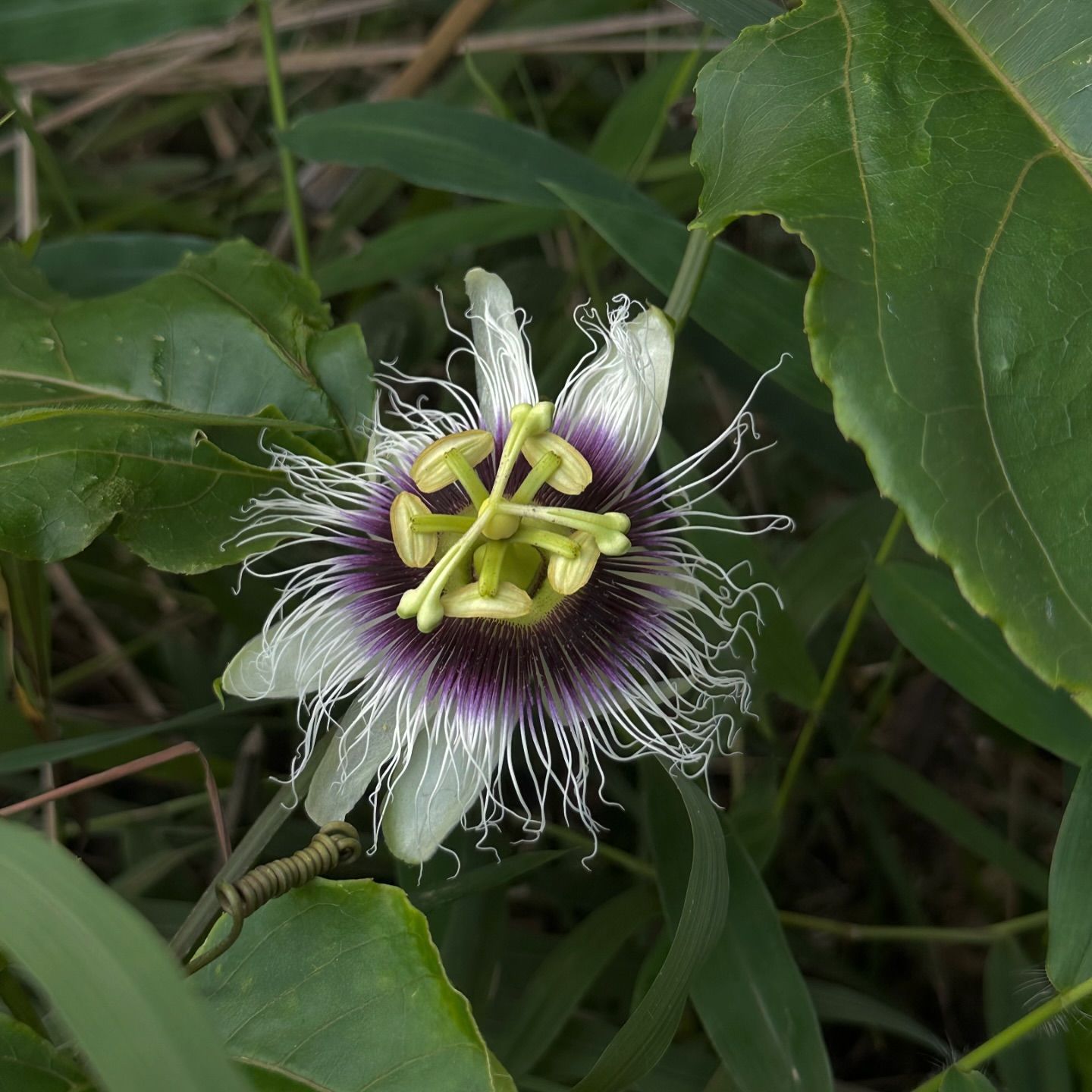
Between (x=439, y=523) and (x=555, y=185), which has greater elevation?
(x=555, y=185)

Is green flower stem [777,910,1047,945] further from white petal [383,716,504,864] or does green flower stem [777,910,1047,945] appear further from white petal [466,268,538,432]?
white petal [466,268,538,432]

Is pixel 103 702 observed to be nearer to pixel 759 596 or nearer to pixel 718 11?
pixel 759 596

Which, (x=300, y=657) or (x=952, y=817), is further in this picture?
(x=952, y=817)

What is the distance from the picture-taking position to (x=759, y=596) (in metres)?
1.16

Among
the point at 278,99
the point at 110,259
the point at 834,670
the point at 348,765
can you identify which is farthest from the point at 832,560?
the point at 110,259

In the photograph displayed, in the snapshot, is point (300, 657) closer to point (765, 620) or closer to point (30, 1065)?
point (30, 1065)

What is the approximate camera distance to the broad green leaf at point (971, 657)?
1.04m

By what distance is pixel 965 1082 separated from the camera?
2.69ft

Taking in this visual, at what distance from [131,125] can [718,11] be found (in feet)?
4.19

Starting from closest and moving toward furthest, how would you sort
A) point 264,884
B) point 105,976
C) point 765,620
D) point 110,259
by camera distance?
1. point 105,976
2. point 264,884
3. point 765,620
4. point 110,259

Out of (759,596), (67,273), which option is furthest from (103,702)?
(759,596)

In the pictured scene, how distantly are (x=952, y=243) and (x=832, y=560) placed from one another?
63cm

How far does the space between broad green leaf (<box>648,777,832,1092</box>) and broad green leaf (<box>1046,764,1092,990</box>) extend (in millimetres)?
216

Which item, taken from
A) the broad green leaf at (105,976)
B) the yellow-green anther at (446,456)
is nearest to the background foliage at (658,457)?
the broad green leaf at (105,976)
